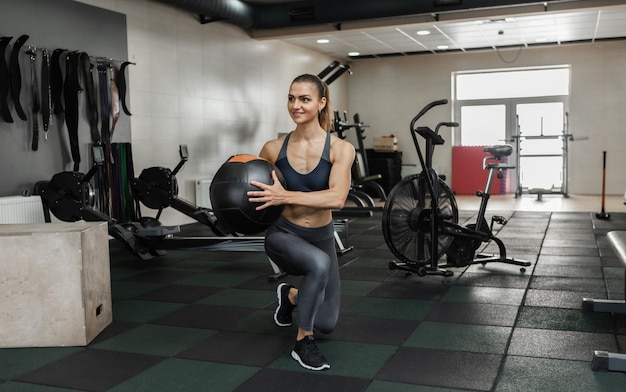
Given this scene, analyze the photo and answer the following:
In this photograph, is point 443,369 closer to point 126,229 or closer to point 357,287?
point 357,287

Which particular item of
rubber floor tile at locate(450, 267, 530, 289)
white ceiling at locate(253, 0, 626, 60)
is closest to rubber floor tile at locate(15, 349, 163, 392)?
rubber floor tile at locate(450, 267, 530, 289)

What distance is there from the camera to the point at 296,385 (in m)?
2.70

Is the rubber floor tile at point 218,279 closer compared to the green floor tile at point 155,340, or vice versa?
the green floor tile at point 155,340

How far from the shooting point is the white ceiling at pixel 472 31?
8727mm

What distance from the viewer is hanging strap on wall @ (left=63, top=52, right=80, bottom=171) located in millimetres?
6180

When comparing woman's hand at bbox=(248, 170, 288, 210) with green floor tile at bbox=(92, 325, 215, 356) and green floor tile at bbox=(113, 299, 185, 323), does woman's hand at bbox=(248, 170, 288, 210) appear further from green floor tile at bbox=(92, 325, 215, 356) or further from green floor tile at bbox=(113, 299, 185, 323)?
green floor tile at bbox=(113, 299, 185, 323)

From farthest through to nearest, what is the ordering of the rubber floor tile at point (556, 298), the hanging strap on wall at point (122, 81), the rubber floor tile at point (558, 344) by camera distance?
the hanging strap on wall at point (122, 81) → the rubber floor tile at point (556, 298) → the rubber floor tile at point (558, 344)

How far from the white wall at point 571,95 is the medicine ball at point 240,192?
419 inches

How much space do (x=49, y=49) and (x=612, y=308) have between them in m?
5.49

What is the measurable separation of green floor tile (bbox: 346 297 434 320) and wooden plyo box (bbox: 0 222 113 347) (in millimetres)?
1622

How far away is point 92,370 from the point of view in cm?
294

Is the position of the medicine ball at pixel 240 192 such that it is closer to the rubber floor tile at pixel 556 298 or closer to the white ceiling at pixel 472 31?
the rubber floor tile at pixel 556 298

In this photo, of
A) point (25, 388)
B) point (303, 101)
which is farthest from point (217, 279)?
point (303, 101)

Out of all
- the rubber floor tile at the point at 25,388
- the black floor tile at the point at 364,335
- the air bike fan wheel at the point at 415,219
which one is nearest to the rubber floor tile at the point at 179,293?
the black floor tile at the point at 364,335
